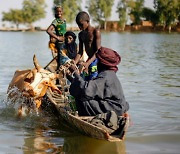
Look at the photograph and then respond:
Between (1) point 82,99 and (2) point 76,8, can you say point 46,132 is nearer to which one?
(1) point 82,99

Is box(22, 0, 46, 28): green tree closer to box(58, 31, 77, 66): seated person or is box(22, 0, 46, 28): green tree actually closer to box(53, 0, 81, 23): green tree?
box(53, 0, 81, 23): green tree

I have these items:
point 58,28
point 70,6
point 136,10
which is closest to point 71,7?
point 70,6

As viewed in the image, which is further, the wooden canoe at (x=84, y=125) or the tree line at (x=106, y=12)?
the tree line at (x=106, y=12)

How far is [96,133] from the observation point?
17.0ft

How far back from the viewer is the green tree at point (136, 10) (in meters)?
77.3

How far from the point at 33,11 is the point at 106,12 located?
2813cm

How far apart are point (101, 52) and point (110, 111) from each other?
2.55 ft

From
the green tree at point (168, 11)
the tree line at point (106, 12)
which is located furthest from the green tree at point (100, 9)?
the green tree at point (168, 11)

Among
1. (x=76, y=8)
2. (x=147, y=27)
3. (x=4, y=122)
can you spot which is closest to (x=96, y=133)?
(x=4, y=122)

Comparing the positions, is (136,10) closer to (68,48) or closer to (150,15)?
(150,15)

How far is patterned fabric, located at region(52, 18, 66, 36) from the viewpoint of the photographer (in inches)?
345

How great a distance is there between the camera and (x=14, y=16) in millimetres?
110938

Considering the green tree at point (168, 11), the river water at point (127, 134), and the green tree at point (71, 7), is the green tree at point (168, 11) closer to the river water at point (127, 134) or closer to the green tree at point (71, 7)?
the green tree at point (71, 7)

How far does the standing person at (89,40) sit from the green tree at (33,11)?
100 meters
